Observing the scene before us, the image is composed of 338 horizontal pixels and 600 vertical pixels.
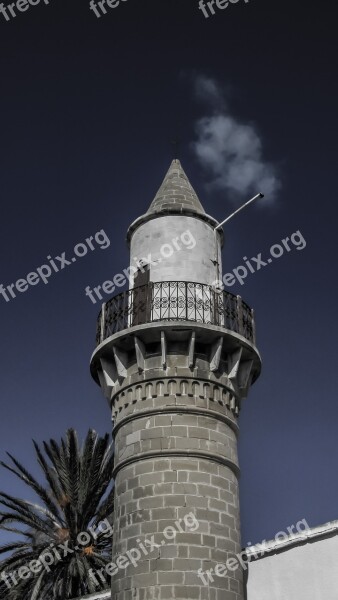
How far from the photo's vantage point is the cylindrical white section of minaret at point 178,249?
593 inches

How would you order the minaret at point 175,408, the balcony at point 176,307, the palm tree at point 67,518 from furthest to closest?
the palm tree at point 67,518 < the balcony at point 176,307 < the minaret at point 175,408

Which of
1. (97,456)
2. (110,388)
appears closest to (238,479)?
(110,388)

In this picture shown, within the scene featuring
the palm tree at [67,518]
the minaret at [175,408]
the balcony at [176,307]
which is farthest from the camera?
the palm tree at [67,518]

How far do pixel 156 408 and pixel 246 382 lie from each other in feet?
7.41

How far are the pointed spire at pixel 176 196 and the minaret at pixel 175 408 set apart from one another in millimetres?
127

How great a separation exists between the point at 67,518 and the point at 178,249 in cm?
1019

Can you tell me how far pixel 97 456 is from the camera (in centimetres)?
2148

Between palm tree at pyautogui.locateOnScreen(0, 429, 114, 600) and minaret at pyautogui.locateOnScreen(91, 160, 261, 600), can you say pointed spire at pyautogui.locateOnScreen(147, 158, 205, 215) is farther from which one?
palm tree at pyautogui.locateOnScreen(0, 429, 114, 600)

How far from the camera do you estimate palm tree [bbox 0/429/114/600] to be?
20.2m

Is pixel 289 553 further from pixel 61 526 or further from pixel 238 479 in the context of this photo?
pixel 61 526

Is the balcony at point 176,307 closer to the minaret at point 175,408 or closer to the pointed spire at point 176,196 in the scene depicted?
the minaret at point 175,408

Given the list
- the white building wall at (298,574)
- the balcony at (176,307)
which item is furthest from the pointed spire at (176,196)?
the white building wall at (298,574)

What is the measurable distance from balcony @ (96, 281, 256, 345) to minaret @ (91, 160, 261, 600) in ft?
0.08

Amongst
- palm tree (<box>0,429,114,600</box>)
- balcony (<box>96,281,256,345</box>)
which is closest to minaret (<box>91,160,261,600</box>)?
balcony (<box>96,281,256,345</box>)
